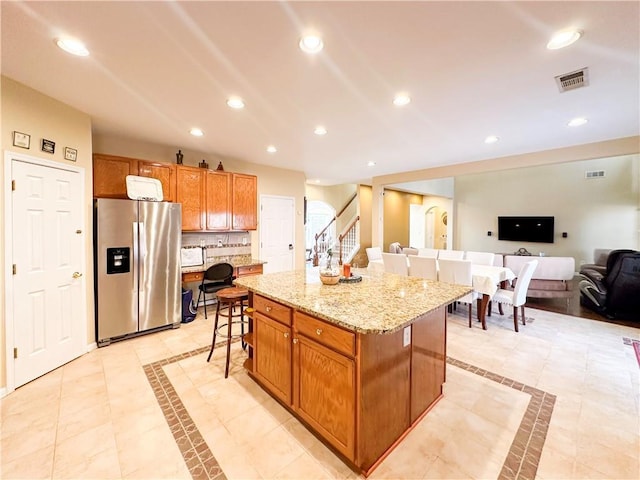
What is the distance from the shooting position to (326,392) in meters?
1.66

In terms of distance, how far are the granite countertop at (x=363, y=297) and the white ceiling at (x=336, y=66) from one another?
172cm

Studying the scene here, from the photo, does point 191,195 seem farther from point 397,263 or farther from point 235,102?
point 397,263

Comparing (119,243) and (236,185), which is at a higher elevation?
(236,185)

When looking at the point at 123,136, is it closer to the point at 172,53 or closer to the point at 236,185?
the point at 236,185

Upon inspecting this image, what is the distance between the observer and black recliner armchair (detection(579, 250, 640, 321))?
12.7 ft

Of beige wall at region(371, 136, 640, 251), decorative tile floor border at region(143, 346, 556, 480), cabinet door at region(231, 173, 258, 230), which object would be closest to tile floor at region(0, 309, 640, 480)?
decorative tile floor border at region(143, 346, 556, 480)

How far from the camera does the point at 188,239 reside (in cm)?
448

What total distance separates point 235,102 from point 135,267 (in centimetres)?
231

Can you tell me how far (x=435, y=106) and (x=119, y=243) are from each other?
3.84 meters

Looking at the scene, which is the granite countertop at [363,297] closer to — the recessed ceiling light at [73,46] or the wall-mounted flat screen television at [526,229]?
the recessed ceiling light at [73,46]

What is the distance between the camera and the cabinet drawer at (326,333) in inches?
58.9

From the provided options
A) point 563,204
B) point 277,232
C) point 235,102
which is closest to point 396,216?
point 563,204

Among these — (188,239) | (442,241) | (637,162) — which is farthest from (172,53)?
(442,241)

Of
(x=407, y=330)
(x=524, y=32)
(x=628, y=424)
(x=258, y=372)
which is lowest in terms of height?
(x=628, y=424)
